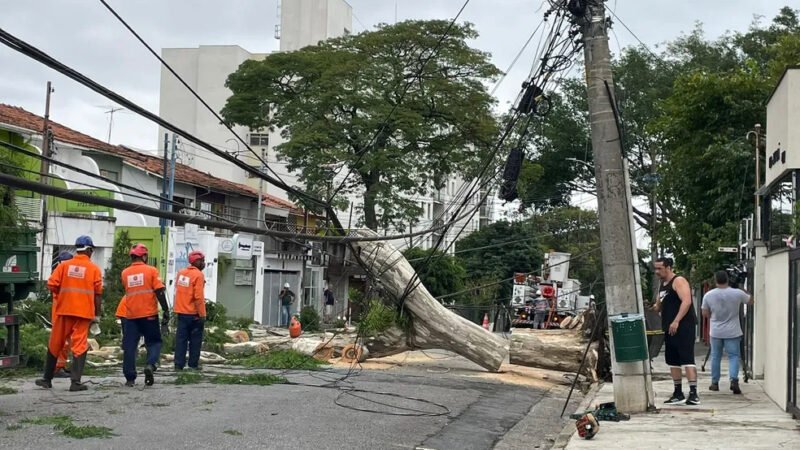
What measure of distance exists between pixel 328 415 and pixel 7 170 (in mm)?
5062

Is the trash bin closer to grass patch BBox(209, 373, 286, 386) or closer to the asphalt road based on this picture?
the asphalt road

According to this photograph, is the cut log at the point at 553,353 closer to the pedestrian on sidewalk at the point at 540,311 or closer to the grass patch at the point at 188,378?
the grass patch at the point at 188,378

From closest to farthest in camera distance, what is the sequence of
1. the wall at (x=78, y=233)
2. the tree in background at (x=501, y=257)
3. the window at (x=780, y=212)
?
the window at (x=780, y=212) → the wall at (x=78, y=233) → the tree in background at (x=501, y=257)

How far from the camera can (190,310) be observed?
13.6 m

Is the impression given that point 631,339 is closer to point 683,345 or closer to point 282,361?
point 683,345

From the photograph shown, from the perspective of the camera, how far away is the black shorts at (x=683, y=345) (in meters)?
11.8

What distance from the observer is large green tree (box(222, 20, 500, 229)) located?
126 feet

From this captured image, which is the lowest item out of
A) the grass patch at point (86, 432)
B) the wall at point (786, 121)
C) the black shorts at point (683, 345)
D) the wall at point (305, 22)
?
the grass patch at point (86, 432)

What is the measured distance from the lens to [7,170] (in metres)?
11.5

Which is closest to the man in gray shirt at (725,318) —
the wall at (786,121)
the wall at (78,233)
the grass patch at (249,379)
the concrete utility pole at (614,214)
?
the wall at (786,121)

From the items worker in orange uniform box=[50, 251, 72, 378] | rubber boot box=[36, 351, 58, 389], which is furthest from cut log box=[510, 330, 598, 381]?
rubber boot box=[36, 351, 58, 389]

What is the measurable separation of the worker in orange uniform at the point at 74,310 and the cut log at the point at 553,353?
798 centimetres

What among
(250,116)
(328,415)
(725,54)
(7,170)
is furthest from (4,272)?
(725,54)

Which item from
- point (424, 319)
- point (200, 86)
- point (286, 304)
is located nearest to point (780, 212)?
point (424, 319)
